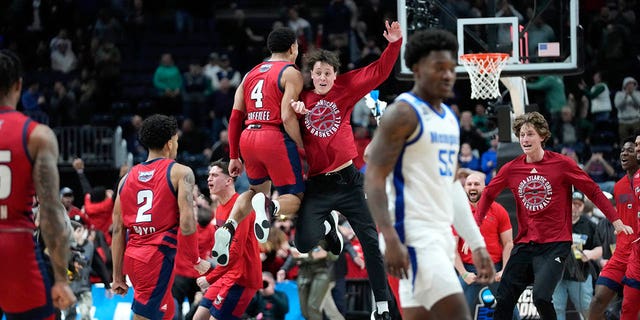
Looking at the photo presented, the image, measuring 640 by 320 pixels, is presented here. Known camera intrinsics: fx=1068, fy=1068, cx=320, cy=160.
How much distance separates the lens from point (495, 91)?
Answer: 14156 millimetres

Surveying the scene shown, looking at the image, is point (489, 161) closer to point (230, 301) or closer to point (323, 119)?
point (230, 301)

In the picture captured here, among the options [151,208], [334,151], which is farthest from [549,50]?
[151,208]

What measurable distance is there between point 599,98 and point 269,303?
9627mm

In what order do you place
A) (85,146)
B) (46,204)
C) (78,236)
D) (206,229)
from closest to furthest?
(46,204)
(206,229)
(78,236)
(85,146)

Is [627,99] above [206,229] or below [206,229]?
above

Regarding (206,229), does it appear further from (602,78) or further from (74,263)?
(602,78)

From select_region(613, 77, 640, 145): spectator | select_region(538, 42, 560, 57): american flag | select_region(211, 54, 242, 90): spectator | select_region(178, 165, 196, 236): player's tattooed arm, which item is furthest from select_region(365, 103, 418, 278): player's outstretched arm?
select_region(211, 54, 242, 90): spectator

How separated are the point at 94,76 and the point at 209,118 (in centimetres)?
324

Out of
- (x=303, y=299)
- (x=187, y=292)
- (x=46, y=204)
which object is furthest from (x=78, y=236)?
(x=46, y=204)

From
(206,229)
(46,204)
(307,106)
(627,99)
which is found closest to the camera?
(46,204)

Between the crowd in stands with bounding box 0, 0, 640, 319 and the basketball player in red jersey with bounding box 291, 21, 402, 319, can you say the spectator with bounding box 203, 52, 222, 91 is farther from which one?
the basketball player in red jersey with bounding box 291, 21, 402, 319

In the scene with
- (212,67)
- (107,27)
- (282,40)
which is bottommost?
(282,40)

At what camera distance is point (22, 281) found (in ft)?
23.3

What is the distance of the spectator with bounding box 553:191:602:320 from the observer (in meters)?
14.6
